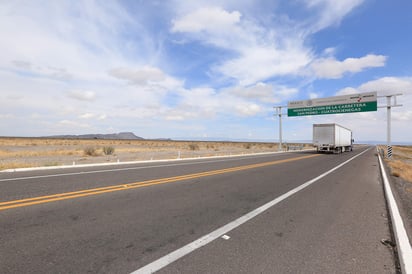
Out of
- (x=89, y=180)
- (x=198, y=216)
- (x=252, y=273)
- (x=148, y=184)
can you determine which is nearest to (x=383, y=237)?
(x=252, y=273)

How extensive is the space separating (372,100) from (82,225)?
111 ft

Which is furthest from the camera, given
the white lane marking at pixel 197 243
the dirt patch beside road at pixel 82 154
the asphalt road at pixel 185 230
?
the dirt patch beside road at pixel 82 154

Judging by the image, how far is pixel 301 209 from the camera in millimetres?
5781

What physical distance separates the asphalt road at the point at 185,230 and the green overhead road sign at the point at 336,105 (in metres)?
27.0

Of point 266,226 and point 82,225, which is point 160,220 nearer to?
point 82,225

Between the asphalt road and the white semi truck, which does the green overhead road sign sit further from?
the asphalt road

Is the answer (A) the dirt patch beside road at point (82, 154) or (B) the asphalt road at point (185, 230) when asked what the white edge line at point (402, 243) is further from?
(A) the dirt patch beside road at point (82, 154)

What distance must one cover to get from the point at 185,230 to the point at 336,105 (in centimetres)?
3397

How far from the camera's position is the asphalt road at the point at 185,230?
3096 mm

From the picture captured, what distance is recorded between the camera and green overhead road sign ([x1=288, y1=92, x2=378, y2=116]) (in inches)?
1132

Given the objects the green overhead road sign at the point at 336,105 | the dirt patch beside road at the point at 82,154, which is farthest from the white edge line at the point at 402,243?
the green overhead road sign at the point at 336,105

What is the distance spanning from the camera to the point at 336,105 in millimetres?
31891

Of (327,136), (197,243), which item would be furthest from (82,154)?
(327,136)

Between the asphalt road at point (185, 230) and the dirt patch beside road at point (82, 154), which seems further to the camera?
the dirt patch beside road at point (82, 154)
